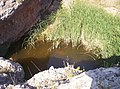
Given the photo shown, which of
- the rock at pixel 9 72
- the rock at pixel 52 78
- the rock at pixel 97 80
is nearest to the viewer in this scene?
the rock at pixel 97 80

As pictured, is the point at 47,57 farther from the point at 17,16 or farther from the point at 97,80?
A: the point at 97,80

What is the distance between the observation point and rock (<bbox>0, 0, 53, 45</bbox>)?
246 inches

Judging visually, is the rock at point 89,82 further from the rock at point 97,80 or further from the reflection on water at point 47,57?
the reflection on water at point 47,57

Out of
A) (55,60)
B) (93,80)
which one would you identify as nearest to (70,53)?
(55,60)

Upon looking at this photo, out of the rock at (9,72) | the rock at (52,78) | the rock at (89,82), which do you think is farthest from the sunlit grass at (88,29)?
the rock at (89,82)

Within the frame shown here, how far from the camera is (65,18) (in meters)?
7.24

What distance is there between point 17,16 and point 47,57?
1.05 metres

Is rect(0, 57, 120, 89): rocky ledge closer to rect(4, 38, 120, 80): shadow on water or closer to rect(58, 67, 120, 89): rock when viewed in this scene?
rect(58, 67, 120, 89): rock

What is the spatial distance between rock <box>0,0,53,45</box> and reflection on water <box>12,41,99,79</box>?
16.5 inches

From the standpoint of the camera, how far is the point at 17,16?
678 centimetres

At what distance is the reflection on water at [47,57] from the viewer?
6.60 meters

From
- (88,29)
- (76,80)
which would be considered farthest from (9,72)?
(88,29)

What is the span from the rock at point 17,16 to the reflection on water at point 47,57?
0.42 meters

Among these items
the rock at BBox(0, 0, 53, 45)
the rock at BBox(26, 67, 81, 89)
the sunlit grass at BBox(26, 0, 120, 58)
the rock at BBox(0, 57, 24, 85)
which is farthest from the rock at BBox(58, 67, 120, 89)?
the rock at BBox(0, 0, 53, 45)
